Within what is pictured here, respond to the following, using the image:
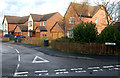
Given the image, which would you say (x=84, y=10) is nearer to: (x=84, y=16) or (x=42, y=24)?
(x=84, y=16)

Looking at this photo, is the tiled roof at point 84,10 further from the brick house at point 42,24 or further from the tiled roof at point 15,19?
the tiled roof at point 15,19

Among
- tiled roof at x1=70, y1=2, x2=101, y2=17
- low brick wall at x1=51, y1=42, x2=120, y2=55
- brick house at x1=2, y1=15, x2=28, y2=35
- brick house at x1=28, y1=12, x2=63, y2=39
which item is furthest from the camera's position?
brick house at x1=2, y1=15, x2=28, y2=35

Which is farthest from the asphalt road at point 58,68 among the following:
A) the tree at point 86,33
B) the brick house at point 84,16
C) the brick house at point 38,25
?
the brick house at point 38,25

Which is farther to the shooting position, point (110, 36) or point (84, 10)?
point (84, 10)

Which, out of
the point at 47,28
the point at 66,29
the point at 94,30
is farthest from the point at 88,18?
the point at 94,30

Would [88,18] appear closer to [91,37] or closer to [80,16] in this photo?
[80,16]

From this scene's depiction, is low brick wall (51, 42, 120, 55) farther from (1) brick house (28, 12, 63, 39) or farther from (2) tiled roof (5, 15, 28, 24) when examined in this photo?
(2) tiled roof (5, 15, 28, 24)

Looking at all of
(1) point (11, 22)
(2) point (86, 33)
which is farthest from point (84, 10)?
(1) point (11, 22)

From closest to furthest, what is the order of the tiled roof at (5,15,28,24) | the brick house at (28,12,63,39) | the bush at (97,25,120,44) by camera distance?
the bush at (97,25,120,44)
the brick house at (28,12,63,39)
the tiled roof at (5,15,28,24)

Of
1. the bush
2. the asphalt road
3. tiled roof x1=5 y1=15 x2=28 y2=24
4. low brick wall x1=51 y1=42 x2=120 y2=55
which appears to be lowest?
the asphalt road

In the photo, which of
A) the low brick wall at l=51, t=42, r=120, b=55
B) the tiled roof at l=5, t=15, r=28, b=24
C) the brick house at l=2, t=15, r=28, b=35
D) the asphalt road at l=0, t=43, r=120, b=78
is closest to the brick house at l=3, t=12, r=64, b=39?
the brick house at l=2, t=15, r=28, b=35

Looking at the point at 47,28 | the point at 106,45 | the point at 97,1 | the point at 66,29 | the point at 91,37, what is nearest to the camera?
the point at 106,45

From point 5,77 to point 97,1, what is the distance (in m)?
18.5

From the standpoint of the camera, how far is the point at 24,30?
181ft
